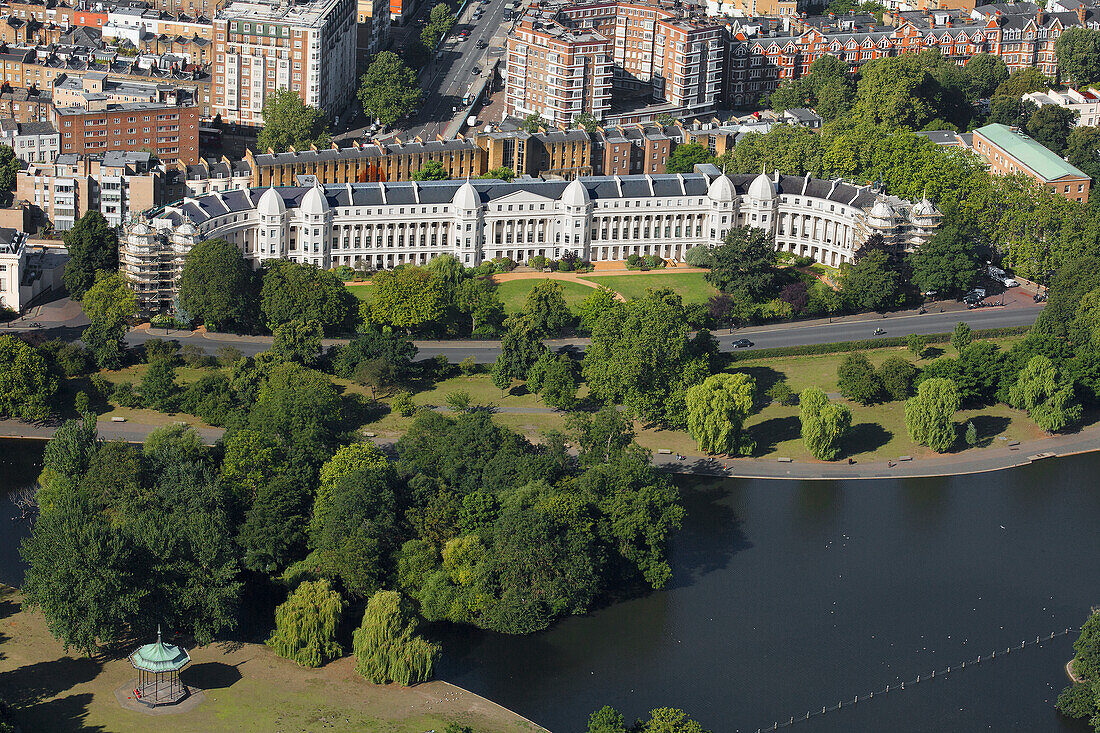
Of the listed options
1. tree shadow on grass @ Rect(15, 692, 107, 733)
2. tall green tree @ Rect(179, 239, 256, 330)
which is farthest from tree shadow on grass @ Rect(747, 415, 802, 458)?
tree shadow on grass @ Rect(15, 692, 107, 733)

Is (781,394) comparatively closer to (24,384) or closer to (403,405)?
(403,405)

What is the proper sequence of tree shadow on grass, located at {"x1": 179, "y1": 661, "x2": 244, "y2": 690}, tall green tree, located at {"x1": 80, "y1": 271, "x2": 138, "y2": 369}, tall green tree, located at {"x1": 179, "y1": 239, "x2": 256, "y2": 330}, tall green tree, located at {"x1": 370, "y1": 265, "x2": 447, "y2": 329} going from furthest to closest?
tall green tree, located at {"x1": 370, "y1": 265, "x2": 447, "y2": 329} → tall green tree, located at {"x1": 179, "y1": 239, "x2": 256, "y2": 330} → tall green tree, located at {"x1": 80, "y1": 271, "x2": 138, "y2": 369} → tree shadow on grass, located at {"x1": 179, "y1": 661, "x2": 244, "y2": 690}

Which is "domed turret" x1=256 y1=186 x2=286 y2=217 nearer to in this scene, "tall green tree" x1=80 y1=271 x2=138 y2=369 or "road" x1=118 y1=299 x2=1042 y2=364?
"tall green tree" x1=80 y1=271 x2=138 y2=369

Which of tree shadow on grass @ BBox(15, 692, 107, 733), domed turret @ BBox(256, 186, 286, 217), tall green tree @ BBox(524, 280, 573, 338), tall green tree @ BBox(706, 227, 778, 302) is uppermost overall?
domed turret @ BBox(256, 186, 286, 217)

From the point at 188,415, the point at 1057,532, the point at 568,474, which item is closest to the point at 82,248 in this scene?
the point at 188,415

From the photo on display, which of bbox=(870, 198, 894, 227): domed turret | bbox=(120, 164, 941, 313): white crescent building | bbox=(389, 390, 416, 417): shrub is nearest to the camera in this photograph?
bbox=(389, 390, 416, 417): shrub

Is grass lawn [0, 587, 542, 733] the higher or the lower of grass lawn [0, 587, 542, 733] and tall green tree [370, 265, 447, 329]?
the lower

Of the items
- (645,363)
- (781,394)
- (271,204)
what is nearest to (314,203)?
(271,204)

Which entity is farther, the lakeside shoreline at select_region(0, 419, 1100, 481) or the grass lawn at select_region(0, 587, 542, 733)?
the lakeside shoreline at select_region(0, 419, 1100, 481)
